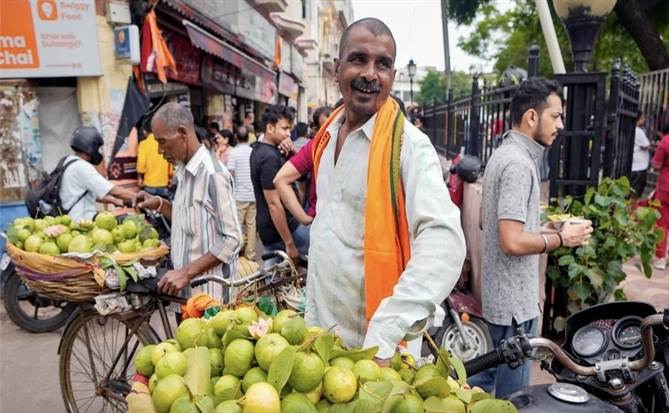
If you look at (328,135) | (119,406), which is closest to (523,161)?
(328,135)

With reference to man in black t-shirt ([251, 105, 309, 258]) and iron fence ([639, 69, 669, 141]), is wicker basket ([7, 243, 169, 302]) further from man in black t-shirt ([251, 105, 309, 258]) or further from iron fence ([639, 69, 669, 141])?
iron fence ([639, 69, 669, 141])

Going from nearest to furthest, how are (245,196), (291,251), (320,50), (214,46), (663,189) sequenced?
(291,251) → (663,189) → (245,196) → (214,46) → (320,50)

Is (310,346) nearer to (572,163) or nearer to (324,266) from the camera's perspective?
(324,266)

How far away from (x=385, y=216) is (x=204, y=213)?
1.52 meters

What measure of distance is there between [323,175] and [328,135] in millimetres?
193

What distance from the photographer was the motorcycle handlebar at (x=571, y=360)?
164 cm

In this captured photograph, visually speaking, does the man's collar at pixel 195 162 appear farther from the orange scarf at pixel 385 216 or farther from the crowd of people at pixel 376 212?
the orange scarf at pixel 385 216

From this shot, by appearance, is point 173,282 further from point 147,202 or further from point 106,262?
point 147,202

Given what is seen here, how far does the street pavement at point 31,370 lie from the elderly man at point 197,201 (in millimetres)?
1894

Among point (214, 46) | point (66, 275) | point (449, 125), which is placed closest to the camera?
point (66, 275)

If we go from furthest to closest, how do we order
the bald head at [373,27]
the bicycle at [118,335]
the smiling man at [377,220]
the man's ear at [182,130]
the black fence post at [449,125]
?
1. the black fence post at [449,125]
2. the man's ear at [182,130]
3. the bicycle at [118,335]
4. the bald head at [373,27]
5. the smiling man at [377,220]

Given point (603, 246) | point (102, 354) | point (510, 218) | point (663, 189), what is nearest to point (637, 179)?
point (663, 189)

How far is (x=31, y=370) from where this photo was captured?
14.3 ft

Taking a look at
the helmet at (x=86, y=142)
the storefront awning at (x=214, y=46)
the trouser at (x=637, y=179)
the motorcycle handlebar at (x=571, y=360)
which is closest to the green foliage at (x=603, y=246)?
the motorcycle handlebar at (x=571, y=360)
